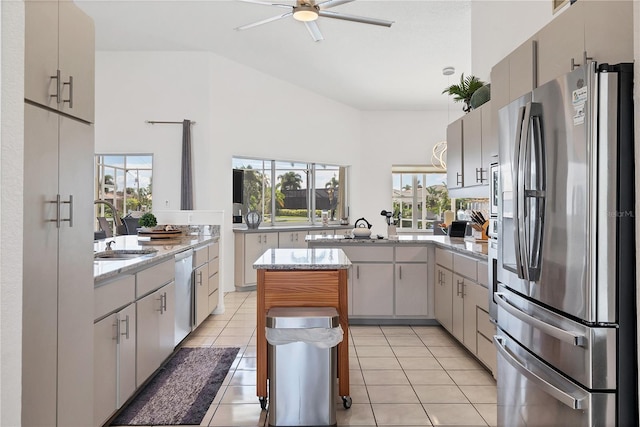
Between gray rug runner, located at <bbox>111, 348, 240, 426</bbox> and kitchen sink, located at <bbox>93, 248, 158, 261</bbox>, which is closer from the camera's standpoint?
gray rug runner, located at <bbox>111, 348, 240, 426</bbox>

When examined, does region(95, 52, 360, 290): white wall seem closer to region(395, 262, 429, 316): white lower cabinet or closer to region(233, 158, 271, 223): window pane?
region(233, 158, 271, 223): window pane

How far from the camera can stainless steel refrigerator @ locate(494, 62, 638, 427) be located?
1.35 metres

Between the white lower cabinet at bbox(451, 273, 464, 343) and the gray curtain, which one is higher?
the gray curtain

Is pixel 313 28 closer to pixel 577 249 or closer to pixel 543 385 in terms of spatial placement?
pixel 577 249

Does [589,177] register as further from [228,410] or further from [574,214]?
[228,410]

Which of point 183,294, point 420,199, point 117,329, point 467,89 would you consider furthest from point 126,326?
point 420,199

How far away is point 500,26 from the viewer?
4012 mm

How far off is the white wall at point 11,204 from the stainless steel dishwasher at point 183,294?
92.4 inches

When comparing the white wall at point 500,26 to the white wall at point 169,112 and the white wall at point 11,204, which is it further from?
the white wall at point 169,112

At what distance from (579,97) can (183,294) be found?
10.4ft

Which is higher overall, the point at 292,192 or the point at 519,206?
the point at 292,192

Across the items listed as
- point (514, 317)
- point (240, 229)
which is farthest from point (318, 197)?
point (514, 317)

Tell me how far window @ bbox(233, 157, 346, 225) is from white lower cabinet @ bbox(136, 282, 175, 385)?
12.3ft

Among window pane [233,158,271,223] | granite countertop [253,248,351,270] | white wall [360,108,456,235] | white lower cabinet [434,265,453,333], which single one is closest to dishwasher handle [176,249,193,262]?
granite countertop [253,248,351,270]
